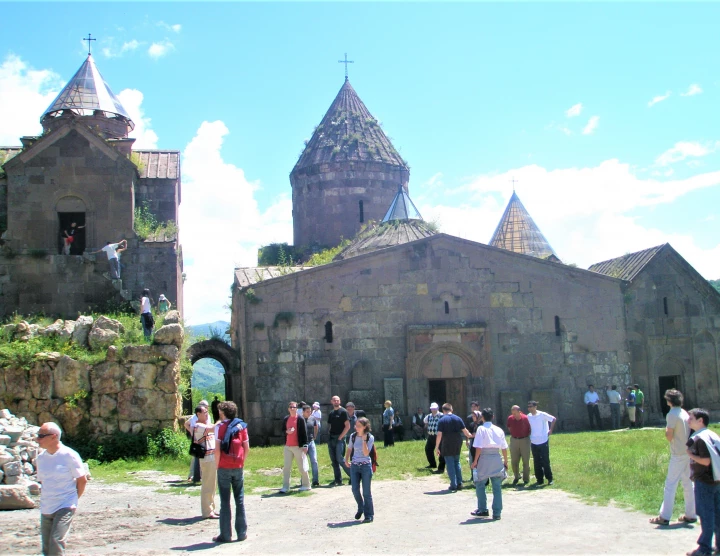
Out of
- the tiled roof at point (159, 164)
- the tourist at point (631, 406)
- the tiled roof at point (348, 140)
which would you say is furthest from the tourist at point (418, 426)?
the tiled roof at point (348, 140)

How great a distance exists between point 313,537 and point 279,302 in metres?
9.65

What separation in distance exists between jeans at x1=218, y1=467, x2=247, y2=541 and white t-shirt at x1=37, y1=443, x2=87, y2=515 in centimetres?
162

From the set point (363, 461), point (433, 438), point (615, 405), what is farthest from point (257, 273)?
point (363, 461)

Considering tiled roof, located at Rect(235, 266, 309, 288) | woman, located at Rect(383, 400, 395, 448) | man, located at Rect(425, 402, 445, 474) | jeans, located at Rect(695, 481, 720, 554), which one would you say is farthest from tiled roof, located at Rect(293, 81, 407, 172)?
jeans, located at Rect(695, 481, 720, 554)

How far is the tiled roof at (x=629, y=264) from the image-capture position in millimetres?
19297

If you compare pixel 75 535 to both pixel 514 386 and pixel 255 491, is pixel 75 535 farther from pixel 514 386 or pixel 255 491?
pixel 514 386

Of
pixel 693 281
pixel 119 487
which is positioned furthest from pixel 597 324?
pixel 119 487

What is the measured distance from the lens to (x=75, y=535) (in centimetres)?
739

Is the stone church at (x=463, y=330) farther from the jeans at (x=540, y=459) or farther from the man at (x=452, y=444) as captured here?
the jeans at (x=540, y=459)

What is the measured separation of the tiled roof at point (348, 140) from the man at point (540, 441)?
558 inches

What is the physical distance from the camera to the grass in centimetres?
883

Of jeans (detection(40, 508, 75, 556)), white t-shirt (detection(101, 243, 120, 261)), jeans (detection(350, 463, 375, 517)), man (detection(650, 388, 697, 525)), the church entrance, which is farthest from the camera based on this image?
the church entrance

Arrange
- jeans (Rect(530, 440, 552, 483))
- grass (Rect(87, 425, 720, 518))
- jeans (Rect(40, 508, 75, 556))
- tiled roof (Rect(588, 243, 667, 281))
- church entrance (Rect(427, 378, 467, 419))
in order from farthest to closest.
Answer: tiled roof (Rect(588, 243, 667, 281)), church entrance (Rect(427, 378, 467, 419)), jeans (Rect(530, 440, 552, 483)), grass (Rect(87, 425, 720, 518)), jeans (Rect(40, 508, 75, 556))

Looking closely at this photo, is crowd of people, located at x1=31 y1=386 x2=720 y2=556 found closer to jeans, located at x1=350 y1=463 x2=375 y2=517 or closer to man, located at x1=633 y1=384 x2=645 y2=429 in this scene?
jeans, located at x1=350 y1=463 x2=375 y2=517
